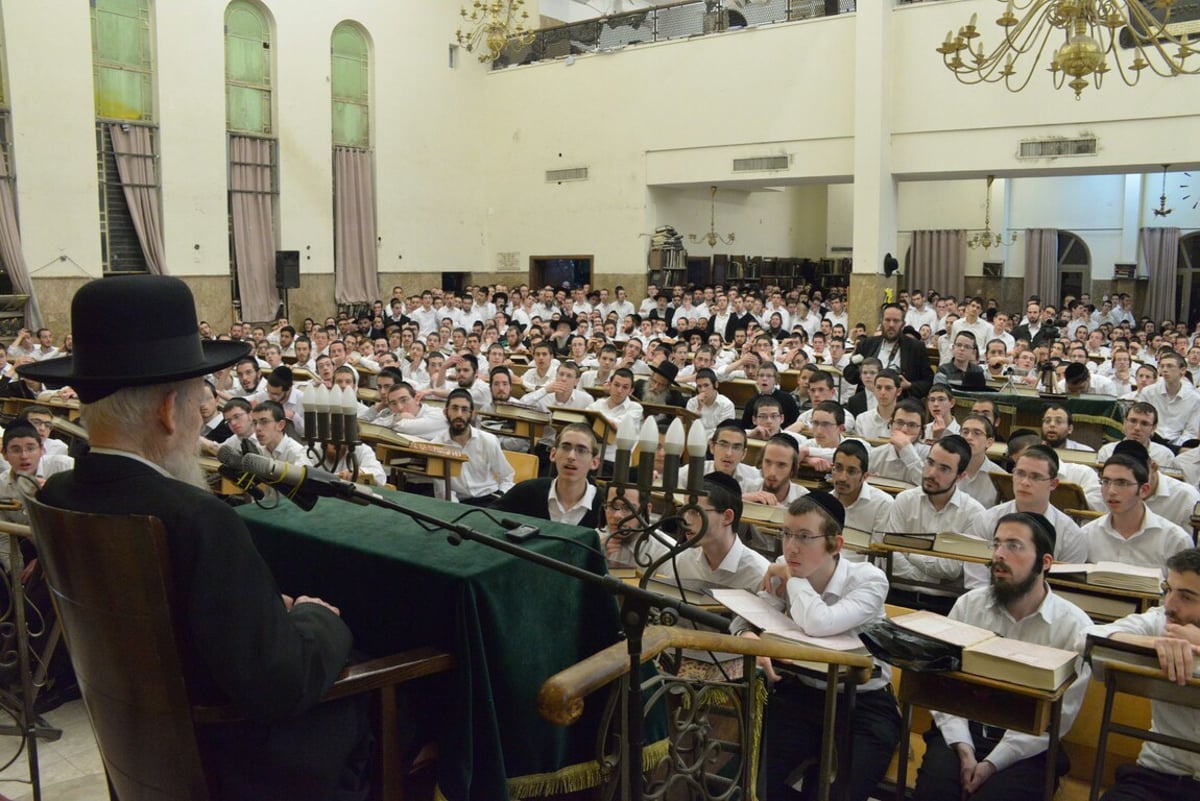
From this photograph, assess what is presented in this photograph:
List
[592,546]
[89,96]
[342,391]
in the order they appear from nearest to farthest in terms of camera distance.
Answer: [592,546] < [342,391] < [89,96]

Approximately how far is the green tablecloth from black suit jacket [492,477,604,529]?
271 centimetres

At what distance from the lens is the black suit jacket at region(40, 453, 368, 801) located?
6.02 ft

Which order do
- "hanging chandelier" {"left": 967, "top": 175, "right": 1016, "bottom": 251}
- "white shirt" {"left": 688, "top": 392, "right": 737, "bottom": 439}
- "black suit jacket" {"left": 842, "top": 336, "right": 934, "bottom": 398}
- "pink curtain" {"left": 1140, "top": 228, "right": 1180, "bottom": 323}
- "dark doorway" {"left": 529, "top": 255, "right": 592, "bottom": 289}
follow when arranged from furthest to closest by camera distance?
"dark doorway" {"left": 529, "top": 255, "right": 592, "bottom": 289}, "hanging chandelier" {"left": 967, "top": 175, "right": 1016, "bottom": 251}, "pink curtain" {"left": 1140, "top": 228, "right": 1180, "bottom": 323}, "black suit jacket" {"left": 842, "top": 336, "right": 934, "bottom": 398}, "white shirt" {"left": 688, "top": 392, "right": 737, "bottom": 439}

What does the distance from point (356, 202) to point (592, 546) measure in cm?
1926

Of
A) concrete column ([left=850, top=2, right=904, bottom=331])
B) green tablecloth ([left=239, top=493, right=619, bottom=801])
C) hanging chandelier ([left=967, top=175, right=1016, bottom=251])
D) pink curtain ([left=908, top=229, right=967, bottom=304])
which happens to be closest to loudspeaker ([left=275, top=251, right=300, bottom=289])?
concrete column ([left=850, top=2, right=904, bottom=331])

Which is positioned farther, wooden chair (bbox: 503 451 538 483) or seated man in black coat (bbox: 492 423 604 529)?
wooden chair (bbox: 503 451 538 483)

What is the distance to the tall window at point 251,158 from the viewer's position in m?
18.6

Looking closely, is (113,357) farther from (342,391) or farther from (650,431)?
(342,391)

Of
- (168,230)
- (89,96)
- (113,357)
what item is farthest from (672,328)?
(113,357)

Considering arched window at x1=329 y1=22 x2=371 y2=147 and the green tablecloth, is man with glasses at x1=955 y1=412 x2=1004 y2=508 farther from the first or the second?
arched window at x1=329 y1=22 x2=371 y2=147

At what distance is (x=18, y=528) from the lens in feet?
10.8

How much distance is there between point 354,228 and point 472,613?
1938 cm

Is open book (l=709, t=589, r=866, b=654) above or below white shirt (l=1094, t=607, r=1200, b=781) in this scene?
above

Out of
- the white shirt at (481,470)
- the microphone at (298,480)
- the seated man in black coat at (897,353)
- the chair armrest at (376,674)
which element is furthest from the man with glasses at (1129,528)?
the seated man in black coat at (897,353)
